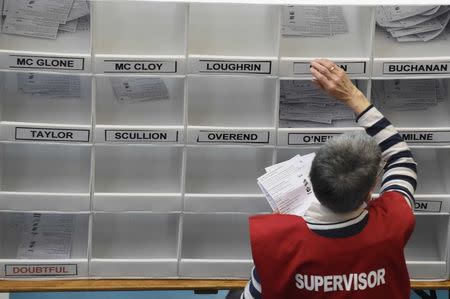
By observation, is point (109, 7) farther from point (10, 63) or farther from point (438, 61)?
point (438, 61)

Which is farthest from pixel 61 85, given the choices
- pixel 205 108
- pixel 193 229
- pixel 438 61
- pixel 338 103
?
pixel 438 61

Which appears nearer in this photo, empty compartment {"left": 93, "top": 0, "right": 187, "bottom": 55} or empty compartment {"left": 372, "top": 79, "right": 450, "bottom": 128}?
empty compartment {"left": 93, "top": 0, "right": 187, "bottom": 55}

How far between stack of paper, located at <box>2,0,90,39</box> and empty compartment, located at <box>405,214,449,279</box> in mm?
1273

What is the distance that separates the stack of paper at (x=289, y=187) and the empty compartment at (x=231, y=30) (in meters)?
0.36

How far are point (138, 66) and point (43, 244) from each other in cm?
66

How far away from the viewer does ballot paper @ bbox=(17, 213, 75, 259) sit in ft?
7.41

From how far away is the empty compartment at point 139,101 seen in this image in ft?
7.22

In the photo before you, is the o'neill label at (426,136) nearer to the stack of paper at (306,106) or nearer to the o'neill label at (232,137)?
the stack of paper at (306,106)

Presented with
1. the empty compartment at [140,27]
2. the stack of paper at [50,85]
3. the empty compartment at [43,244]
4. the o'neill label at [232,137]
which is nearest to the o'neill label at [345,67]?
the o'neill label at [232,137]

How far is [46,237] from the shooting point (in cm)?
229

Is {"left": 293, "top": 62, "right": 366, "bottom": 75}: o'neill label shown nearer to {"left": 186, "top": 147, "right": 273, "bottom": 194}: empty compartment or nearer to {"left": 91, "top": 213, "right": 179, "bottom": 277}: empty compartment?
{"left": 186, "top": 147, "right": 273, "bottom": 194}: empty compartment

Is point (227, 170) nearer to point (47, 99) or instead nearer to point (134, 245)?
point (134, 245)

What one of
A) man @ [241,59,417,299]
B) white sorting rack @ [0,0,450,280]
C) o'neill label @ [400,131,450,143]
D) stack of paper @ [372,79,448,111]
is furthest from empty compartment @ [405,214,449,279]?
man @ [241,59,417,299]

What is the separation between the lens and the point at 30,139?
2129mm
